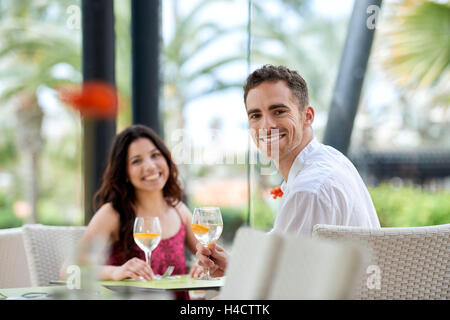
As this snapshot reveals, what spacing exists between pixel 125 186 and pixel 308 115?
1.23 metres

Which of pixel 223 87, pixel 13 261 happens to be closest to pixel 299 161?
pixel 13 261

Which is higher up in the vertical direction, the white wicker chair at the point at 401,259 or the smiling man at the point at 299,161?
the smiling man at the point at 299,161

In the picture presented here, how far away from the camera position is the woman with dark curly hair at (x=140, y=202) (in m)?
2.93

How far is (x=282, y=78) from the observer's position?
2.26 metres

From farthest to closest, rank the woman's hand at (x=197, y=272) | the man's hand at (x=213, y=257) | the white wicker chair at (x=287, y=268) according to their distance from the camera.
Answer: the woman's hand at (x=197, y=272) → the man's hand at (x=213, y=257) → the white wicker chair at (x=287, y=268)

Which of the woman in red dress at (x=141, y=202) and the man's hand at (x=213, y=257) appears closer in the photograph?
the man's hand at (x=213, y=257)

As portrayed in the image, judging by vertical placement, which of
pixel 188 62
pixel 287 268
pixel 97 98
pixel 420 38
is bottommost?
pixel 287 268

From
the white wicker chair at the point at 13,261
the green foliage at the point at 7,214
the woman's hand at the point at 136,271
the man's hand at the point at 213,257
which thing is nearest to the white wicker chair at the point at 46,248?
the white wicker chair at the point at 13,261

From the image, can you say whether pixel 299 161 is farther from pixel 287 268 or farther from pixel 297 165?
pixel 287 268

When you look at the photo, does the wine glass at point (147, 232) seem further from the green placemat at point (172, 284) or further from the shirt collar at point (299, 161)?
the shirt collar at point (299, 161)

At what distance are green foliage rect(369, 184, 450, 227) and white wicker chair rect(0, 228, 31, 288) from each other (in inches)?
159

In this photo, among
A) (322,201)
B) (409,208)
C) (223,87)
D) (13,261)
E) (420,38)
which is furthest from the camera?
(223,87)

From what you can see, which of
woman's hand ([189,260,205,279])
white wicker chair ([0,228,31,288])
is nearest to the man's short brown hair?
woman's hand ([189,260,205,279])
